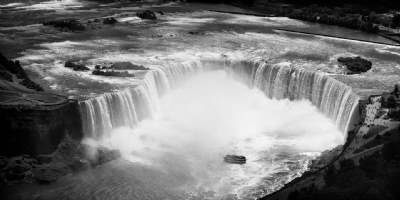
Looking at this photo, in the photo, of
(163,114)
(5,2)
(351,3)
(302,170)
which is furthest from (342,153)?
(5,2)

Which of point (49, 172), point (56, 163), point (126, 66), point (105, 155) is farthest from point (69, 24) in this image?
point (49, 172)

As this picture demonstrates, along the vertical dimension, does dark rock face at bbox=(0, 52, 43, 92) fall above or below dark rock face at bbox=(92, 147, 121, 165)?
above

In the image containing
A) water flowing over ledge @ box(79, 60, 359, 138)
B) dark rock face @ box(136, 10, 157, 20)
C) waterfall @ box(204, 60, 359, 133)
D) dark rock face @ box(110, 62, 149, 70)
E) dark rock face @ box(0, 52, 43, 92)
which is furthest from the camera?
dark rock face @ box(136, 10, 157, 20)

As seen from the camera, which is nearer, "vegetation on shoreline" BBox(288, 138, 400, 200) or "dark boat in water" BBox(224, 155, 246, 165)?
"vegetation on shoreline" BBox(288, 138, 400, 200)

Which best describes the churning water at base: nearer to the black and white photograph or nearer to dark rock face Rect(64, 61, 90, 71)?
the black and white photograph

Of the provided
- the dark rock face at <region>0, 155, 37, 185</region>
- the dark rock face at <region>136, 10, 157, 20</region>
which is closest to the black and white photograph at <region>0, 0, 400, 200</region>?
the dark rock face at <region>0, 155, 37, 185</region>

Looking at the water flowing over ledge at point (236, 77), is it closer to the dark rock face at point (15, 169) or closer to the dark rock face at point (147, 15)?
the dark rock face at point (15, 169)
